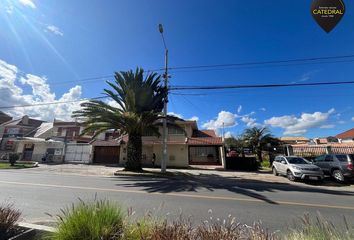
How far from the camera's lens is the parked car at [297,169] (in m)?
14.5

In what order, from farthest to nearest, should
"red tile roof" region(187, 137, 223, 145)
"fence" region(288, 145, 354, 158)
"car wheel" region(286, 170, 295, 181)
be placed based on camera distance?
"red tile roof" region(187, 137, 223, 145)
"fence" region(288, 145, 354, 158)
"car wheel" region(286, 170, 295, 181)

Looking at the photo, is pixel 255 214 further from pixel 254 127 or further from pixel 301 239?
pixel 254 127

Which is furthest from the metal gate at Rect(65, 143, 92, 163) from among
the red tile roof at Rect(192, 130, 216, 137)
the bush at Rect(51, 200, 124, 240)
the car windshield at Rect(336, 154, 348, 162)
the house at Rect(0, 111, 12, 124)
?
the house at Rect(0, 111, 12, 124)

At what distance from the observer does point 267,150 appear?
3106 cm

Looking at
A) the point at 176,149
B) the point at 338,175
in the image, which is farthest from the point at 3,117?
the point at 338,175

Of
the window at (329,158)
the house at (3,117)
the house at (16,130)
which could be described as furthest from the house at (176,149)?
the house at (3,117)

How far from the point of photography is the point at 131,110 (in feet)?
60.7

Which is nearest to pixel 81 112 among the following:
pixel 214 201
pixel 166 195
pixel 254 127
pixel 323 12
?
Result: pixel 166 195

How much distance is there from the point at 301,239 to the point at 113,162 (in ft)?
93.0

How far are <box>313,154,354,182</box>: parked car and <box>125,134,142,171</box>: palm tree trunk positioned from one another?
15.1 meters

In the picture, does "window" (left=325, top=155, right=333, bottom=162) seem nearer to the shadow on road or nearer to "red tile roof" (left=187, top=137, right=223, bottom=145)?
the shadow on road

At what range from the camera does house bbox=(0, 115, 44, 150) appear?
126 ft

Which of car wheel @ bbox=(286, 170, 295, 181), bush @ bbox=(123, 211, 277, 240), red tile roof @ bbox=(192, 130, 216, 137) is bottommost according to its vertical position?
bush @ bbox=(123, 211, 277, 240)

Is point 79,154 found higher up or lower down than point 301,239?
higher up
